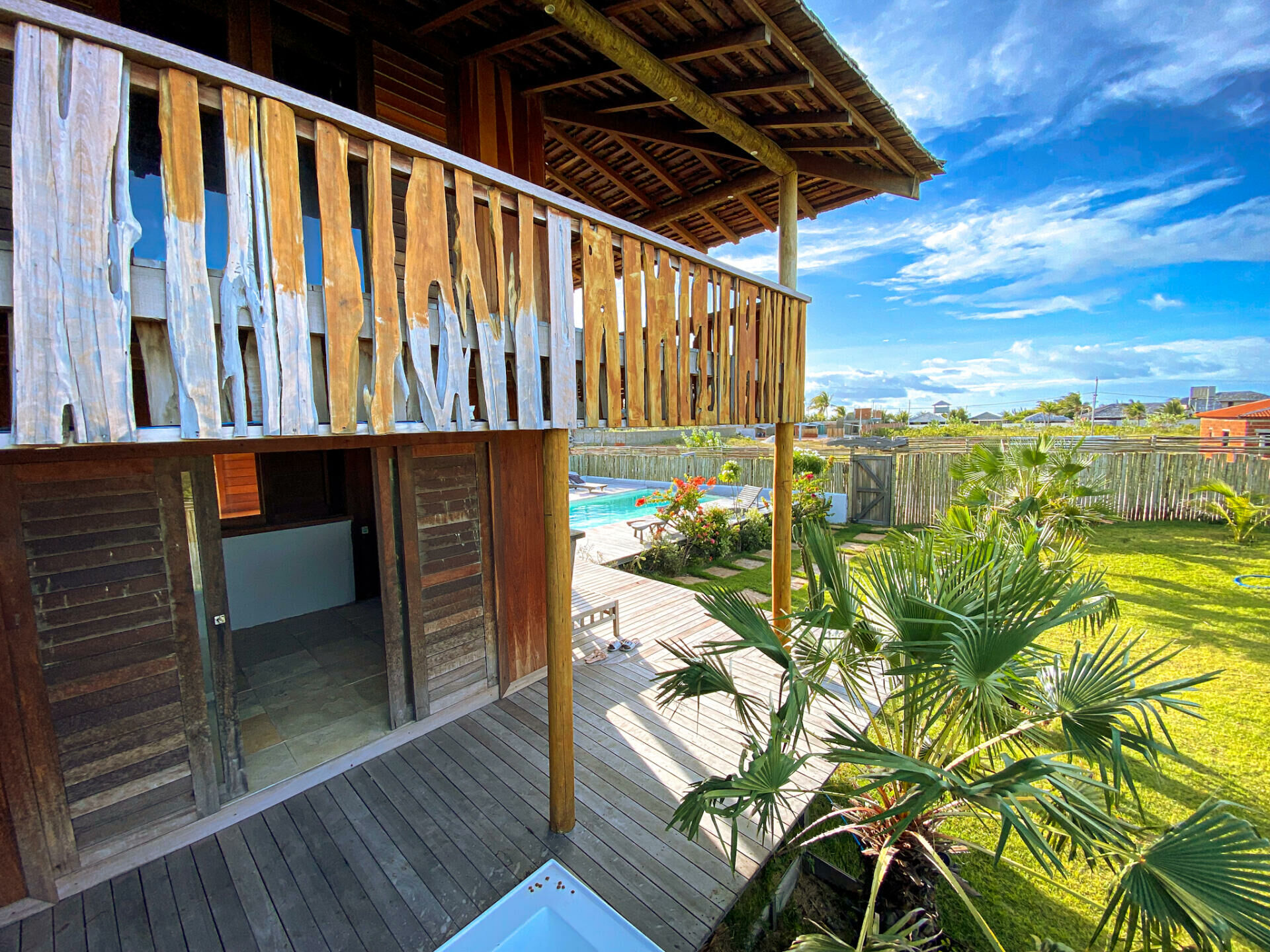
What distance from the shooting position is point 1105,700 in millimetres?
2086

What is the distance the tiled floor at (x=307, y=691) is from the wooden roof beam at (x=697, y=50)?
457 centimetres

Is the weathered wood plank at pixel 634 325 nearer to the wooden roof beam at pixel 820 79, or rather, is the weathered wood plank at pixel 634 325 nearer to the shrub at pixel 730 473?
the wooden roof beam at pixel 820 79

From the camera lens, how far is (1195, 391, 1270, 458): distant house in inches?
417

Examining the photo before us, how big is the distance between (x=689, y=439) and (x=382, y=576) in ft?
56.7

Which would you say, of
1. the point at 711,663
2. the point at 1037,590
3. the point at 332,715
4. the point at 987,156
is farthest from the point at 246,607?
the point at 987,156

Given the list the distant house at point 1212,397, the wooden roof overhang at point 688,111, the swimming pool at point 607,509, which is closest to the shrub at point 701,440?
the swimming pool at point 607,509

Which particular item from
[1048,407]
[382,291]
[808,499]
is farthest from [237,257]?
[1048,407]

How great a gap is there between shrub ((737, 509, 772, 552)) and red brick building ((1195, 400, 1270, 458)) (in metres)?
9.96

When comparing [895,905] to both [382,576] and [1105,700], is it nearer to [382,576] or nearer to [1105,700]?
[1105,700]

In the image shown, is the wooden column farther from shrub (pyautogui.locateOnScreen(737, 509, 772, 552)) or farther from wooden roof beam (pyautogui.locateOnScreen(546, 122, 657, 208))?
shrub (pyautogui.locateOnScreen(737, 509, 772, 552))

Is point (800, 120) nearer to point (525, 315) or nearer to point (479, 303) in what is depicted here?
point (525, 315)

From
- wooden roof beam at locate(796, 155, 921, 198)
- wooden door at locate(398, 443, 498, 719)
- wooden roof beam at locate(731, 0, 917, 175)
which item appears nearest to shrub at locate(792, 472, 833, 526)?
wooden roof beam at locate(796, 155, 921, 198)

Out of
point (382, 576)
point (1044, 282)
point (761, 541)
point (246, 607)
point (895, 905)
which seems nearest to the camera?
Answer: point (895, 905)

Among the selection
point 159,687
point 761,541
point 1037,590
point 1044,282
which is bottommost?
point 761,541
